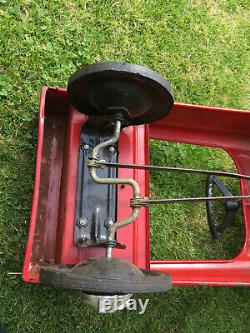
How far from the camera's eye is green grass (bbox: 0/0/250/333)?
1.99 m

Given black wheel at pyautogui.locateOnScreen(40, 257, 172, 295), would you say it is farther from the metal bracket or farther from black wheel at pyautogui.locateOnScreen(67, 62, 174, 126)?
the metal bracket

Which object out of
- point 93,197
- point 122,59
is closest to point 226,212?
point 93,197

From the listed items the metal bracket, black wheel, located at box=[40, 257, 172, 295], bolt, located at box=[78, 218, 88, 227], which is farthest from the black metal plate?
the metal bracket

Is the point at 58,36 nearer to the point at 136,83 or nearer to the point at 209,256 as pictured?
the point at 136,83

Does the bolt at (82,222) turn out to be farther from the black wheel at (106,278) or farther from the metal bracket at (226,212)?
the metal bracket at (226,212)

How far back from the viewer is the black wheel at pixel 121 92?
1.58 m

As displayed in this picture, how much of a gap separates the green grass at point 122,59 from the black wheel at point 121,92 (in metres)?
0.46

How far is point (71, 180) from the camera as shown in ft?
5.93

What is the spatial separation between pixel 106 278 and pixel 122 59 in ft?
4.70

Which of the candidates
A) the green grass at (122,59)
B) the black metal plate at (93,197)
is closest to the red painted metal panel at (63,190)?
the black metal plate at (93,197)

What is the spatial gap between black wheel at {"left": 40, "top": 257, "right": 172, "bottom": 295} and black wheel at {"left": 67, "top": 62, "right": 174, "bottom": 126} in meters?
0.62

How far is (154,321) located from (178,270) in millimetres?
307

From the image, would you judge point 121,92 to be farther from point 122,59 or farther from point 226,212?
point 226,212

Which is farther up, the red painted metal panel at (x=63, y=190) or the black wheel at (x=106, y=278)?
the red painted metal panel at (x=63, y=190)
